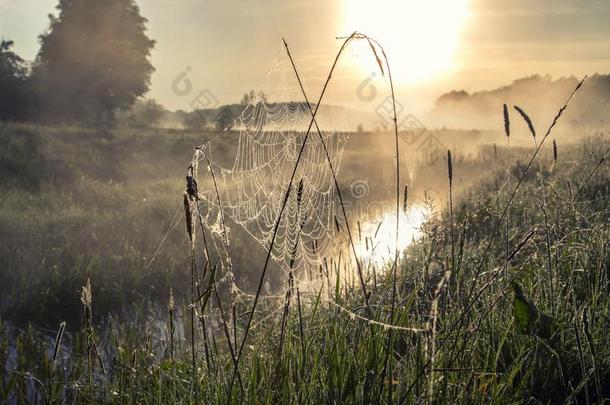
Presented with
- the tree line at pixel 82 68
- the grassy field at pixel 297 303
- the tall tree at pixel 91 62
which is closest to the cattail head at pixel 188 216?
the grassy field at pixel 297 303

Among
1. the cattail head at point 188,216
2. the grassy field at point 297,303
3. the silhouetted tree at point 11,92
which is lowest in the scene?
the grassy field at point 297,303

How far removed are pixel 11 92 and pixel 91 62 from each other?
4.58 meters

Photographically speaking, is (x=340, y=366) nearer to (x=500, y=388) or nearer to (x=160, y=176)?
(x=500, y=388)

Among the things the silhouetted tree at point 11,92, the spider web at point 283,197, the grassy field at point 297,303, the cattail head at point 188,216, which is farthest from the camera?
the silhouetted tree at point 11,92

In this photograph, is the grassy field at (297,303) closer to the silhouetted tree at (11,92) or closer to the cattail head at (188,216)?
the cattail head at (188,216)

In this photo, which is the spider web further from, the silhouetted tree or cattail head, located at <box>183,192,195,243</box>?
the silhouetted tree

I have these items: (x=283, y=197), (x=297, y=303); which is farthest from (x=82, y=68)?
(x=297, y=303)

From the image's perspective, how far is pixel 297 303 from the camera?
2.77m

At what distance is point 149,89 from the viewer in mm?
35062

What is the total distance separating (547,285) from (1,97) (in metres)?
29.6

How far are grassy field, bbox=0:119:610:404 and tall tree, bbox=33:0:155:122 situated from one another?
12227 millimetres

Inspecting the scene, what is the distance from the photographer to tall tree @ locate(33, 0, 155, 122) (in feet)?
100

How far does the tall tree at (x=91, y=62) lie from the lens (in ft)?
100

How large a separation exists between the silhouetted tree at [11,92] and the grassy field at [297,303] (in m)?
11.4
